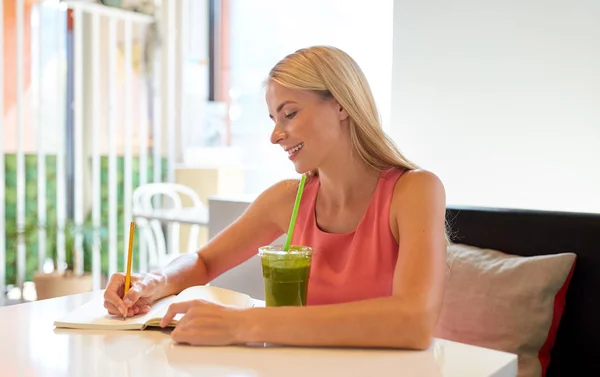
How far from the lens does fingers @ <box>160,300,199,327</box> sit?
1099 millimetres

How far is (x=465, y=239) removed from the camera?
78.5 inches

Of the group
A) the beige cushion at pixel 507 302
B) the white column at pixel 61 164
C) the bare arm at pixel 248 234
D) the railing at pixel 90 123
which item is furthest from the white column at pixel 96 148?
the beige cushion at pixel 507 302

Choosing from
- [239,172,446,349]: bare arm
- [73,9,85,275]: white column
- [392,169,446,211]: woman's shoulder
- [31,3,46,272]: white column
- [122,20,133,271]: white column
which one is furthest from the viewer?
[122,20,133,271]: white column

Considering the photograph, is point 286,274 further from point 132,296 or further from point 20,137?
point 20,137

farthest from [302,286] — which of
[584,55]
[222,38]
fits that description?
[222,38]

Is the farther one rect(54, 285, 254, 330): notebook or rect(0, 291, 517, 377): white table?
rect(54, 285, 254, 330): notebook

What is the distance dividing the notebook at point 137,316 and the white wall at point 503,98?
1433mm

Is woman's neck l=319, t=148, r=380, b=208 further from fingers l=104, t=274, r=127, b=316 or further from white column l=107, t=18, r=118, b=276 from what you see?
white column l=107, t=18, r=118, b=276

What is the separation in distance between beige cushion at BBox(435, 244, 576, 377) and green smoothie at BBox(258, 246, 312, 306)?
2.62 feet

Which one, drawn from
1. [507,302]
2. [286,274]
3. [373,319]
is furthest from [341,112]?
[507,302]

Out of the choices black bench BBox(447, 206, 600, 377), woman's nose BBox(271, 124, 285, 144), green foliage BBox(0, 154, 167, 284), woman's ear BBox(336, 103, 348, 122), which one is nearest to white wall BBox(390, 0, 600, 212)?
black bench BBox(447, 206, 600, 377)

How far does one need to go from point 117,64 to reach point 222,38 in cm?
101

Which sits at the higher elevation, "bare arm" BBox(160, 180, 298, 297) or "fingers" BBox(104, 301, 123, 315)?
"bare arm" BBox(160, 180, 298, 297)

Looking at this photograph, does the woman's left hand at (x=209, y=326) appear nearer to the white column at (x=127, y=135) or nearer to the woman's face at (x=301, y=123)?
the woman's face at (x=301, y=123)
